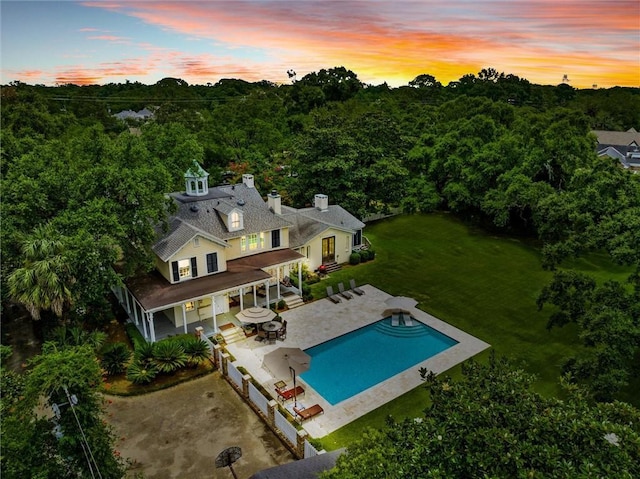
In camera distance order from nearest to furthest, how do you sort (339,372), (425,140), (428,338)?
(339,372) → (428,338) → (425,140)

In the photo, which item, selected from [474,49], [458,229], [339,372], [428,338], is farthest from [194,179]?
[458,229]

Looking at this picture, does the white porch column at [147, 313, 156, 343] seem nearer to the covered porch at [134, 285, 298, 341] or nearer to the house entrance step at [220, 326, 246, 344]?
the covered porch at [134, 285, 298, 341]

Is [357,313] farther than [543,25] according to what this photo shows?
Yes

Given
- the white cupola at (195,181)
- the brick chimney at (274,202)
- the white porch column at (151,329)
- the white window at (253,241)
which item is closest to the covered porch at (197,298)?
the white porch column at (151,329)

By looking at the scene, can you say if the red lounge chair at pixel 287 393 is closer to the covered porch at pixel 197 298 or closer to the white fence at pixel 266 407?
the white fence at pixel 266 407

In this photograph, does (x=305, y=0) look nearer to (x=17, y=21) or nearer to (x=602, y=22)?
(x=17, y=21)

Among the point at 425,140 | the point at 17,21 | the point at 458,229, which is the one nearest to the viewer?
the point at 17,21

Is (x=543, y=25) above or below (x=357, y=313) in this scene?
above
